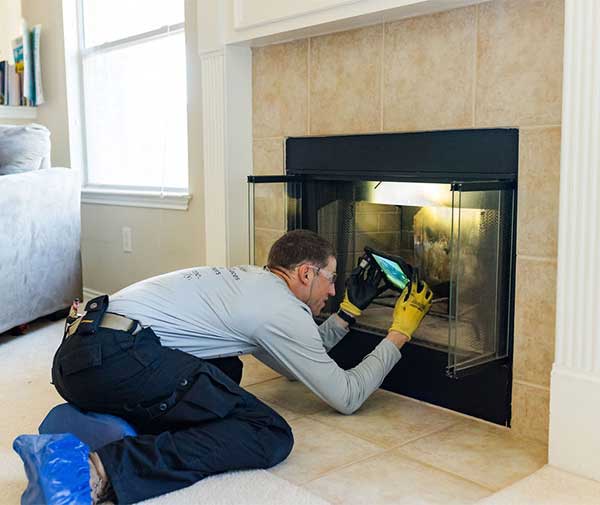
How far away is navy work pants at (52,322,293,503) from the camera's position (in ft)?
5.80

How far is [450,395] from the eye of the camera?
7.73 ft

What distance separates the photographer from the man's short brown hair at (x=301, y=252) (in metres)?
2.13

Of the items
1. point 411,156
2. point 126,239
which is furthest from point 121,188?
point 411,156

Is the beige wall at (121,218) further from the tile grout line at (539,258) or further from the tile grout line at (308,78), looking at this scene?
the tile grout line at (539,258)

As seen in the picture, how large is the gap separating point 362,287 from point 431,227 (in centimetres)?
30

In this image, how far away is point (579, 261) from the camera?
1.82 meters

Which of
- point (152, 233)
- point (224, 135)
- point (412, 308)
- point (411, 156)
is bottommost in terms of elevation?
point (412, 308)

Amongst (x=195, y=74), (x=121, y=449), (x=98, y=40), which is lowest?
(x=121, y=449)

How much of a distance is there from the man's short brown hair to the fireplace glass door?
356 mm

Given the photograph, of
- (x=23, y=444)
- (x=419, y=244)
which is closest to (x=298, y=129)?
(x=419, y=244)

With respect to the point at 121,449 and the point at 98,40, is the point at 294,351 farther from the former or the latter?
the point at 98,40

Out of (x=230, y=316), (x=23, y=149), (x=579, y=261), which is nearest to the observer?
(x=579, y=261)

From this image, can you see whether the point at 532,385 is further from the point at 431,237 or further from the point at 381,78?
the point at 381,78

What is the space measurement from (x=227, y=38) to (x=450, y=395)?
1523 mm
